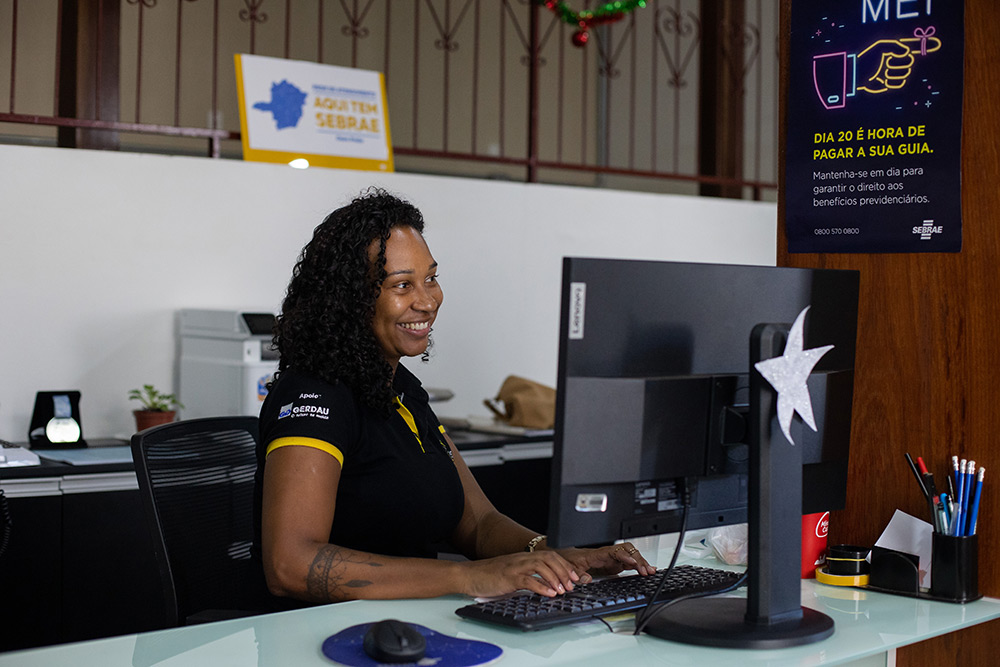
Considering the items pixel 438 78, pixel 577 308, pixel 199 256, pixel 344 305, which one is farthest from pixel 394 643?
pixel 438 78

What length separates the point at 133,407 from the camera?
3.52 m

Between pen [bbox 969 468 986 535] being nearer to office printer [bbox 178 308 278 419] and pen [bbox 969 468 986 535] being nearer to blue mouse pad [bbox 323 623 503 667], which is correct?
blue mouse pad [bbox 323 623 503 667]

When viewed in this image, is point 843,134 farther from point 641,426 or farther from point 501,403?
point 501,403

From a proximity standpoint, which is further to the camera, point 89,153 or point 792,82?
point 89,153

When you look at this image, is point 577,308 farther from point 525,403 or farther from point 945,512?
point 525,403

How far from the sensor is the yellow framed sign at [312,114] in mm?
3789

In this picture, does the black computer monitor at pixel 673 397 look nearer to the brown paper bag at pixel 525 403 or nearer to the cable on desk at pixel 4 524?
the cable on desk at pixel 4 524

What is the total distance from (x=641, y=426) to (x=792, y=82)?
904 mm

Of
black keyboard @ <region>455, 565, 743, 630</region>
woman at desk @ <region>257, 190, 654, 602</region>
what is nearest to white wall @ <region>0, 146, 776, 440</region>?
woman at desk @ <region>257, 190, 654, 602</region>

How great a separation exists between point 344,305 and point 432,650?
0.77 m

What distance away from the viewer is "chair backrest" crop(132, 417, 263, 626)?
1.93 meters

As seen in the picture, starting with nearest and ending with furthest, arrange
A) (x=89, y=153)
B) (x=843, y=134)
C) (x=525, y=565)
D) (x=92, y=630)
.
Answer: (x=525, y=565) < (x=843, y=134) < (x=92, y=630) < (x=89, y=153)

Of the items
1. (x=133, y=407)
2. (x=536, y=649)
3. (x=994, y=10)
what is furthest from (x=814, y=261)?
(x=133, y=407)

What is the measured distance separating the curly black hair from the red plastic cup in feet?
2.51
